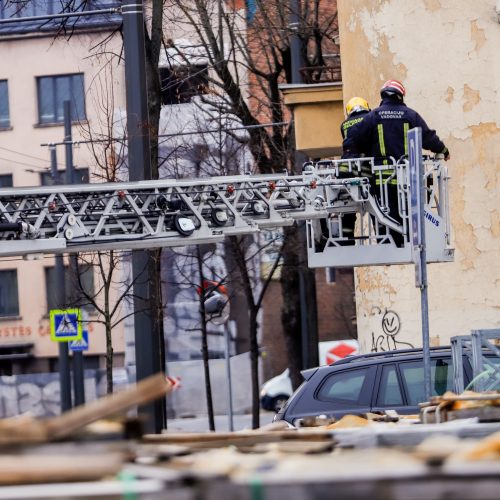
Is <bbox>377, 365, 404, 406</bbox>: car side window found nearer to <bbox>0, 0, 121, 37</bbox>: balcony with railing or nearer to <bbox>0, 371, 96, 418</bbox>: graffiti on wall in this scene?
<bbox>0, 0, 121, 37</bbox>: balcony with railing

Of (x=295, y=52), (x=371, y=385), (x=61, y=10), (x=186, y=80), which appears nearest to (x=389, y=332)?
(x=371, y=385)

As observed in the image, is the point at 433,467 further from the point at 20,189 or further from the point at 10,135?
the point at 10,135

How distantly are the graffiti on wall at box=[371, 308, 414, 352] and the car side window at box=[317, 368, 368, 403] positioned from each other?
5.44 metres

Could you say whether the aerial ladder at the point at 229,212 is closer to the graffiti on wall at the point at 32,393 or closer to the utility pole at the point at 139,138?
the utility pole at the point at 139,138

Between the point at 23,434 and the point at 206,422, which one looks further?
the point at 206,422

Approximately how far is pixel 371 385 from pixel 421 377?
1.51 ft

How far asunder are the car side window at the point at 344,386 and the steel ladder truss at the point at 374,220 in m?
1.04

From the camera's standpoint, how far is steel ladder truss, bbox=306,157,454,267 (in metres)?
13.0

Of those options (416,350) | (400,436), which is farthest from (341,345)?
(400,436)

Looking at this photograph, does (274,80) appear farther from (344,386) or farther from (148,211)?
(148,211)

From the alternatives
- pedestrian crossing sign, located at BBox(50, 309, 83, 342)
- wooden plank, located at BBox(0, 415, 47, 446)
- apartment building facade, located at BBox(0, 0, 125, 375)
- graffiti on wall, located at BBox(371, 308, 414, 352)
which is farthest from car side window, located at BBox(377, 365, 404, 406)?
apartment building facade, located at BBox(0, 0, 125, 375)

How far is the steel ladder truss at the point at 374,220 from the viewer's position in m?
13.0

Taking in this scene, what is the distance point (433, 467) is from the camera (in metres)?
4.09

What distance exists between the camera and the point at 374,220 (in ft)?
43.2
